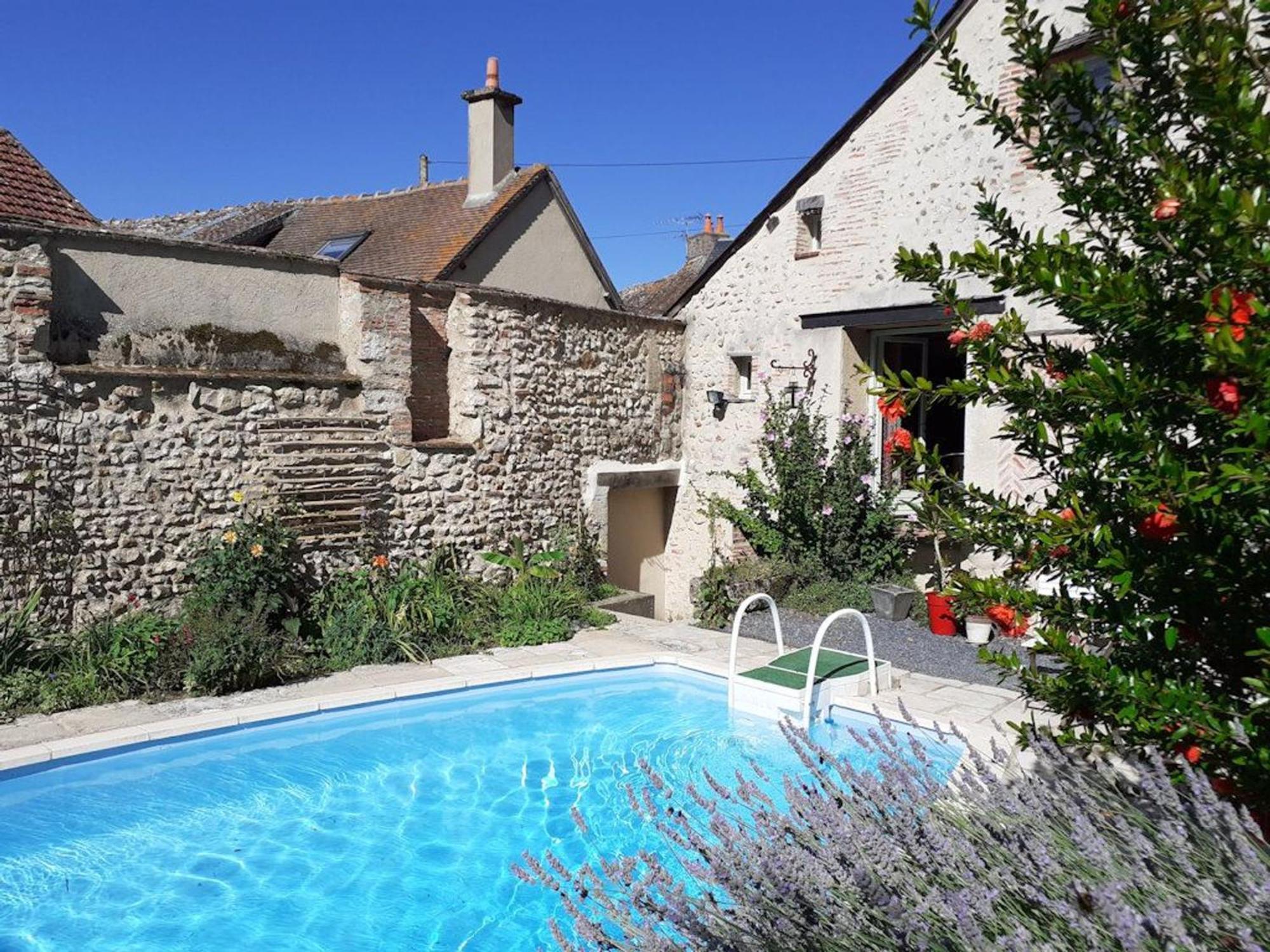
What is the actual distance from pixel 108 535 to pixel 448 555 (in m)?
3.35

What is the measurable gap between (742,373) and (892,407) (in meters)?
9.43

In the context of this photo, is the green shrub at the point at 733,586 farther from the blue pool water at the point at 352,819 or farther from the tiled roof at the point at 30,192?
the tiled roof at the point at 30,192

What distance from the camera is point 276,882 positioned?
5516 mm

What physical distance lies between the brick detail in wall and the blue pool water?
365 centimetres

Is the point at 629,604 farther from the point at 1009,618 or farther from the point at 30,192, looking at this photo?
the point at 1009,618

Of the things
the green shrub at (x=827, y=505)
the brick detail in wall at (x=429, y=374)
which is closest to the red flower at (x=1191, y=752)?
the green shrub at (x=827, y=505)

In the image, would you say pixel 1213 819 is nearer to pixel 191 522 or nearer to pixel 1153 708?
pixel 1153 708

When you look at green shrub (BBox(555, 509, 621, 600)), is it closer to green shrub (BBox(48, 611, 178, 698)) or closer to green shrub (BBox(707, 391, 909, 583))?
green shrub (BBox(707, 391, 909, 583))

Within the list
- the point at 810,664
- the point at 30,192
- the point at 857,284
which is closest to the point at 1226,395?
the point at 810,664

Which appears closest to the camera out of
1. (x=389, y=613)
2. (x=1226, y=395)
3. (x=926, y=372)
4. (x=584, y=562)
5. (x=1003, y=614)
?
(x=1226, y=395)

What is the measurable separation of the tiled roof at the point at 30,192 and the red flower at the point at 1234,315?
35.2 ft

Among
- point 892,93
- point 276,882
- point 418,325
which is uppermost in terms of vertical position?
point 892,93

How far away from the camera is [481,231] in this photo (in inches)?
612

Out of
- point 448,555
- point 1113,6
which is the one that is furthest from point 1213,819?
point 448,555
